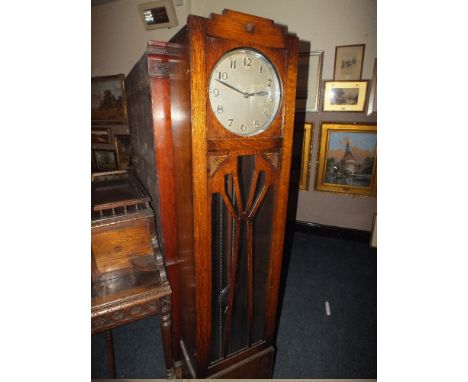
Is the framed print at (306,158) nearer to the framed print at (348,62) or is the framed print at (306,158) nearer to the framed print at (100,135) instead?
the framed print at (348,62)

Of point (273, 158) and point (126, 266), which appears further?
point (126, 266)

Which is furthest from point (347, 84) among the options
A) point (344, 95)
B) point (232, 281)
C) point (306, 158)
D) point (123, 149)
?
point (123, 149)

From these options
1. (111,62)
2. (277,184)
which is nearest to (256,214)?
(277,184)

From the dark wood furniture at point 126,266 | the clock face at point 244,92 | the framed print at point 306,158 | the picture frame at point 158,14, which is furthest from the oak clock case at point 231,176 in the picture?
the picture frame at point 158,14

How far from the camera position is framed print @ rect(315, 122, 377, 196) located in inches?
124

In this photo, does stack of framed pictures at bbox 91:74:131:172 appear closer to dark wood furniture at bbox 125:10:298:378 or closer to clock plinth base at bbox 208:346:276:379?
dark wood furniture at bbox 125:10:298:378

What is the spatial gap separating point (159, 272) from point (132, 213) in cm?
37

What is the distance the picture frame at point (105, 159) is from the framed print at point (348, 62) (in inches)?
118

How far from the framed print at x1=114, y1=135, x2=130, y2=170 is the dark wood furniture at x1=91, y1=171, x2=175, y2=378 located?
1948 mm

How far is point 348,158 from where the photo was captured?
3.25 metres

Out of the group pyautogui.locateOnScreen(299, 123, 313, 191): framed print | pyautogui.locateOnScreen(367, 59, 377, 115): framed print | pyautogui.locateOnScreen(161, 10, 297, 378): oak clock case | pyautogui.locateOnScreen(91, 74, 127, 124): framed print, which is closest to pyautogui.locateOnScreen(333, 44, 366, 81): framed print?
pyautogui.locateOnScreen(367, 59, 377, 115): framed print

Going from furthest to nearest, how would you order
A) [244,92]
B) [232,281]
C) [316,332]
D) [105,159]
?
[105,159] → [316,332] → [232,281] → [244,92]

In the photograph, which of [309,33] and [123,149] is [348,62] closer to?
[309,33]

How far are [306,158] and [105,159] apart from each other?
2.72 meters
